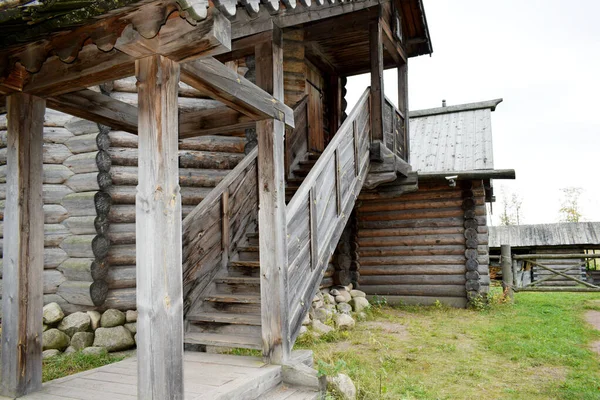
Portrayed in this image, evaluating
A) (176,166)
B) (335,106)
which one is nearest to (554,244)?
(335,106)

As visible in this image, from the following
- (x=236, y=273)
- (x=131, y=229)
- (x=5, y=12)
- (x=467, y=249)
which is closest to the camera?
(x=5, y=12)

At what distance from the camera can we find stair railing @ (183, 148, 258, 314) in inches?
221

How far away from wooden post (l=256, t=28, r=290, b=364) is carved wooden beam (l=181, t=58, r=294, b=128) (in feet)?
0.45

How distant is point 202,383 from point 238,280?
6.51 ft

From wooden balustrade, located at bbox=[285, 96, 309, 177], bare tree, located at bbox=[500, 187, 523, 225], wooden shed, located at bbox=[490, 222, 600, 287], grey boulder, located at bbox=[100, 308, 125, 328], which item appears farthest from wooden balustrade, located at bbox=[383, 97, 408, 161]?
bare tree, located at bbox=[500, 187, 523, 225]

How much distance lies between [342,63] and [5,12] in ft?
30.7

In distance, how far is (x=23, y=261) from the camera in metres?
3.66

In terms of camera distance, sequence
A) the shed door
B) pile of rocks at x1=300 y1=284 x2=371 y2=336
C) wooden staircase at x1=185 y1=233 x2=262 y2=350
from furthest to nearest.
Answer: the shed door → pile of rocks at x1=300 y1=284 x2=371 y2=336 → wooden staircase at x1=185 y1=233 x2=262 y2=350

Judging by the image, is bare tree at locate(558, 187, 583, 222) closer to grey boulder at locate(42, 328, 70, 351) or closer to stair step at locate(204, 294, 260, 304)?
stair step at locate(204, 294, 260, 304)

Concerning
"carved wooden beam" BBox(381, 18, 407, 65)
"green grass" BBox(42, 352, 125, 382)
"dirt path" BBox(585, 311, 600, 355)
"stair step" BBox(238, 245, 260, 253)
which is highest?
"carved wooden beam" BBox(381, 18, 407, 65)

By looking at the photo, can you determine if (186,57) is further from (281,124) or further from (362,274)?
(362,274)

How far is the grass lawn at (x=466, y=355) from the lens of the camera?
17.3ft

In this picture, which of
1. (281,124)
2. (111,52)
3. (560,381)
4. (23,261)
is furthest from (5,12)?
(560,381)

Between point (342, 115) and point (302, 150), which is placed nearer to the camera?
point (302, 150)
